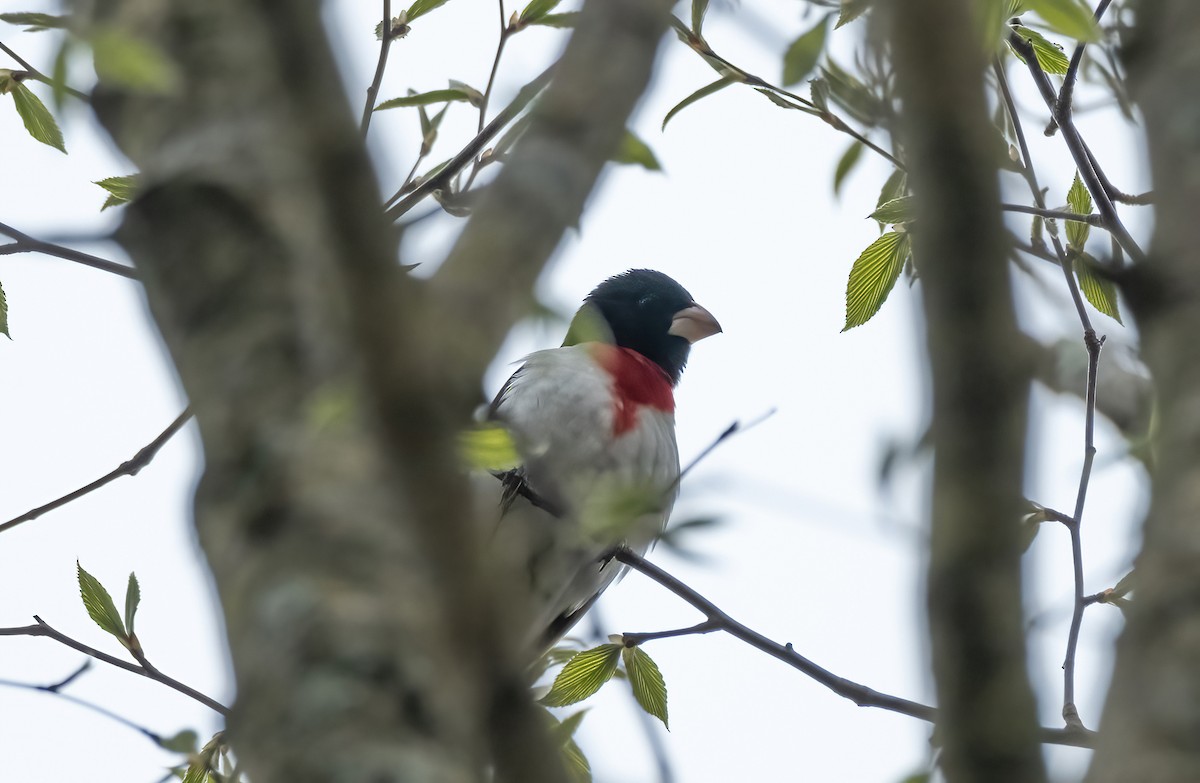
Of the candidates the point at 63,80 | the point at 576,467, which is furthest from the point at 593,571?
the point at 63,80

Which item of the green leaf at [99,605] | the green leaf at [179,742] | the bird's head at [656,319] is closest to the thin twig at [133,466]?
the green leaf at [99,605]

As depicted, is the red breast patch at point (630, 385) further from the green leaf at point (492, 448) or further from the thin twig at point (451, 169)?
the green leaf at point (492, 448)

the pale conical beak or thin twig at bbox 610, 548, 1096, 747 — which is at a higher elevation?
the pale conical beak

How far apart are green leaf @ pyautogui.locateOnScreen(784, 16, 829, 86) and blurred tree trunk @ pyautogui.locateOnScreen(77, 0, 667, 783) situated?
106 cm

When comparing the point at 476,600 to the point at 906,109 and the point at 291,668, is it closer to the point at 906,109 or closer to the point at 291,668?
the point at 291,668

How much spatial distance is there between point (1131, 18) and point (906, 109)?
0.93 meters

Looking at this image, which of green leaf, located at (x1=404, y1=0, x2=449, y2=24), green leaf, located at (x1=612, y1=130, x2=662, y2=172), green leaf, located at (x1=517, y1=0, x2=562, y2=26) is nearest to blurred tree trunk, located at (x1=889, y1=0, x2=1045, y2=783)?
green leaf, located at (x1=612, y1=130, x2=662, y2=172)

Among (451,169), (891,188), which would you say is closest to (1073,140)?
(891,188)

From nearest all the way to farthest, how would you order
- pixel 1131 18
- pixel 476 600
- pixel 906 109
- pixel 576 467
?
1. pixel 476 600
2. pixel 906 109
3. pixel 1131 18
4. pixel 576 467

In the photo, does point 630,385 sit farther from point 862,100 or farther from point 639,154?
point 862,100

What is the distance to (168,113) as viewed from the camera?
138 centimetres

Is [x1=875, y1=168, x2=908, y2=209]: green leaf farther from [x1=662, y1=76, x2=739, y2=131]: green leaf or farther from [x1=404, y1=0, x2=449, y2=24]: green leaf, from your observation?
[x1=404, y1=0, x2=449, y2=24]: green leaf

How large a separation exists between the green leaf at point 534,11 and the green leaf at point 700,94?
1.43ft

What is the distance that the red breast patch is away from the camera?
5223 millimetres
